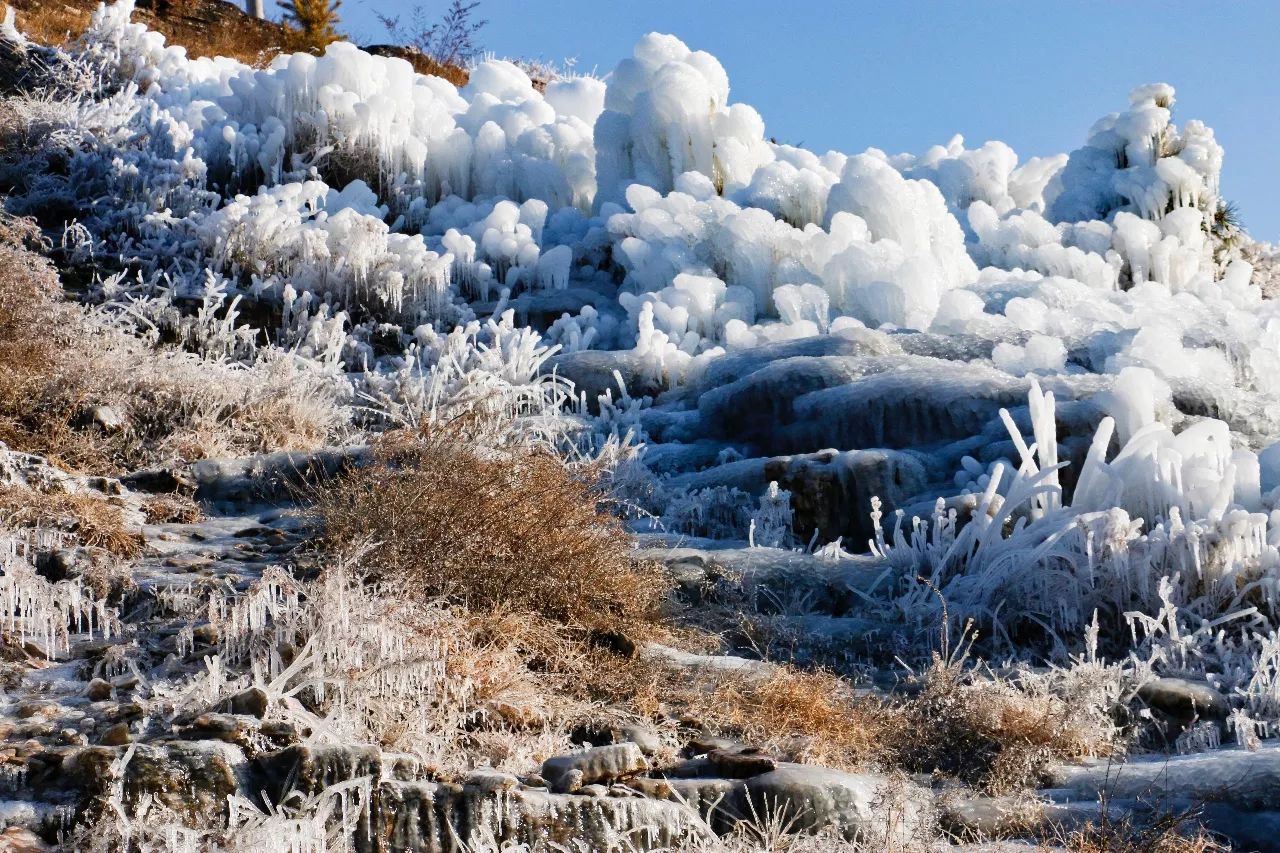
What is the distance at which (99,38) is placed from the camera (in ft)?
47.1

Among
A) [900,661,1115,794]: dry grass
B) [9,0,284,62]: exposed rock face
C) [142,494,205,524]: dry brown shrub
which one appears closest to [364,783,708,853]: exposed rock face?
[900,661,1115,794]: dry grass

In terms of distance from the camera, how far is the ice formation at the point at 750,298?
6.16 metres

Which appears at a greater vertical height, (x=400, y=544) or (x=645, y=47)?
(x=645, y=47)

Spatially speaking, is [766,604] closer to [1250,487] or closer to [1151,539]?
[1151,539]

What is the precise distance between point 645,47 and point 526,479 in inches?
397

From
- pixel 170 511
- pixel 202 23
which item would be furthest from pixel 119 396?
pixel 202 23

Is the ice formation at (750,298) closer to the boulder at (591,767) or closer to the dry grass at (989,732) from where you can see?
the dry grass at (989,732)

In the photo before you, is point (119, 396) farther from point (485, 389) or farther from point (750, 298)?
point (750, 298)

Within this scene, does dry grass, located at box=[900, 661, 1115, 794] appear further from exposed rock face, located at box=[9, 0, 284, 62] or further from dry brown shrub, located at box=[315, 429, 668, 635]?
exposed rock face, located at box=[9, 0, 284, 62]

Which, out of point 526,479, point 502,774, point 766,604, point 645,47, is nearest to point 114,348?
point 526,479

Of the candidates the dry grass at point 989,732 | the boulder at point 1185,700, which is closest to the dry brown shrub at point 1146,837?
the dry grass at point 989,732

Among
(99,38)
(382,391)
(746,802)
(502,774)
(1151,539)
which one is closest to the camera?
(502,774)

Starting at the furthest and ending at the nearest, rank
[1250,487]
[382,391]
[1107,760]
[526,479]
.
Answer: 1. [382,391]
2. [1250,487]
3. [526,479]
4. [1107,760]

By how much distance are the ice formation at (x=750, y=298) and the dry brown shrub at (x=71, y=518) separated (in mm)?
2580
